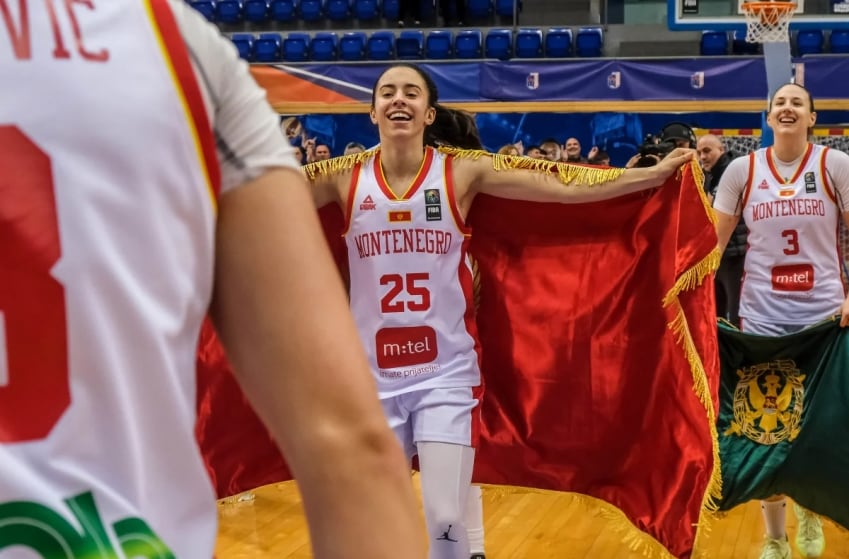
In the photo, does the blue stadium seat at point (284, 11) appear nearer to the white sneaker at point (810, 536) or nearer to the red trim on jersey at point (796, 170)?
the red trim on jersey at point (796, 170)

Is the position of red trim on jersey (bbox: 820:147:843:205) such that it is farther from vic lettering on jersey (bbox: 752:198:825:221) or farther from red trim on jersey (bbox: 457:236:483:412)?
red trim on jersey (bbox: 457:236:483:412)

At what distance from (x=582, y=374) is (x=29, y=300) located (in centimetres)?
361

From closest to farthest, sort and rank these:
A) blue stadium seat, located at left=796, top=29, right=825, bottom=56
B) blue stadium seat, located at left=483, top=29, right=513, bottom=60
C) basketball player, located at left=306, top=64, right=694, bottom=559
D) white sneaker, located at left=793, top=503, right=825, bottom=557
Result: basketball player, located at left=306, top=64, right=694, bottom=559, white sneaker, located at left=793, top=503, right=825, bottom=557, blue stadium seat, located at left=796, top=29, right=825, bottom=56, blue stadium seat, located at left=483, top=29, right=513, bottom=60

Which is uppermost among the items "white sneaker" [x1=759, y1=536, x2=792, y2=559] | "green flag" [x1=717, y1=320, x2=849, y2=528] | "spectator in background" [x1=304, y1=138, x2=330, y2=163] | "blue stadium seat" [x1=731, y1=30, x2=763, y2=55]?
"blue stadium seat" [x1=731, y1=30, x2=763, y2=55]

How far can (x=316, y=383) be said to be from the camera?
2.53ft

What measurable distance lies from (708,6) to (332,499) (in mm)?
9792

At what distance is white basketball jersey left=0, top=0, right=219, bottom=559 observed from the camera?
733 millimetres

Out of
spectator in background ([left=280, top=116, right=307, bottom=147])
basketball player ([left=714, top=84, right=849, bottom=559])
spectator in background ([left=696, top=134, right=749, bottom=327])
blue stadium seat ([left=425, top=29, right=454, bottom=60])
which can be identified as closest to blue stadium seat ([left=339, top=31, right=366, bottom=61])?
blue stadium seat ([left=425, top=29, right=454, bottom=60])

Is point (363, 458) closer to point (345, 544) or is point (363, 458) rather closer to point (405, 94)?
point (345, 544)

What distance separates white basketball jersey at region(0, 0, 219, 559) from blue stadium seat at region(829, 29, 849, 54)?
12.6 m

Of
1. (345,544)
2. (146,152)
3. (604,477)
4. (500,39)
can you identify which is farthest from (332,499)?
(500,39)

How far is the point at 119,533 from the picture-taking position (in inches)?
29.6

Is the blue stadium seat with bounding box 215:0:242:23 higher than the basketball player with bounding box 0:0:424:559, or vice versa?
the blue stadium seat with bounding box 215:0:242:23

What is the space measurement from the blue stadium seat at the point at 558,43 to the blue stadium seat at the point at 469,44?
0.81 meters
